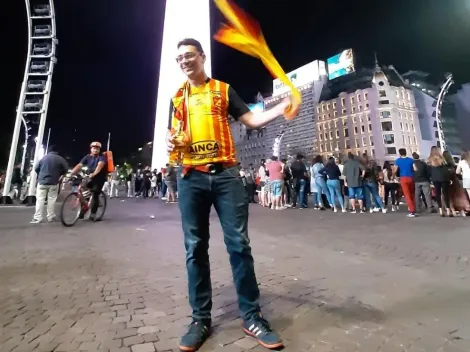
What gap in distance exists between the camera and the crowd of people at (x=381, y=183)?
8.70m

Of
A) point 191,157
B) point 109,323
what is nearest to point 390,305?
point 191,157

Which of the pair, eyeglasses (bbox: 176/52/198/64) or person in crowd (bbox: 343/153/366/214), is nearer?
eyeglasses (bbox: 176/52/198/64)

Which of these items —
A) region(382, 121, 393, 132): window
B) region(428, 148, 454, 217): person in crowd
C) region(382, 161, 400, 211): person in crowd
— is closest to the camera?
region(428, 148, 454, 217): person in crowd

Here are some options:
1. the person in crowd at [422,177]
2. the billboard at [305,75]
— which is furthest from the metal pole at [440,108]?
the billboard at [305,75]

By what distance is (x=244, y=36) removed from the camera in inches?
74.9

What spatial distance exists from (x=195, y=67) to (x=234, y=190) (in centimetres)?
88

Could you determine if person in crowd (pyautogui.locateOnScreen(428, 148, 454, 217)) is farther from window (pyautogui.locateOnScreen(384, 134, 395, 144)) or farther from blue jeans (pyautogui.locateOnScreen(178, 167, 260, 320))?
window (pyautogui.locateOnScreen(384, 134, 395, 144))

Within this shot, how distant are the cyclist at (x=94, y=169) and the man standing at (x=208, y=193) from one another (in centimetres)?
670

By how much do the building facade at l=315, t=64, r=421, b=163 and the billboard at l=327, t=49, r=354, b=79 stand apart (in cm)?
157

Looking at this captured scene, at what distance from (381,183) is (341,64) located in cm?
5304

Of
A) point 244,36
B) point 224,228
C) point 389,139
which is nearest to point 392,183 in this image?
point 224,228

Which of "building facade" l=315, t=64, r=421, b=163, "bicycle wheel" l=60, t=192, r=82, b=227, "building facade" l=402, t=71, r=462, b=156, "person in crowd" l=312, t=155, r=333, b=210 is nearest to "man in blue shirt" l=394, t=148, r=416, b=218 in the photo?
"person in crowd" l=312, t=155, r=333, b=210

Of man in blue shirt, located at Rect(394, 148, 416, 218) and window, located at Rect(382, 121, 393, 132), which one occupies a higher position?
window, located at Rect(382, 121, 393, 132)

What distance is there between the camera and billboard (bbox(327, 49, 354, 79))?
57156mm
